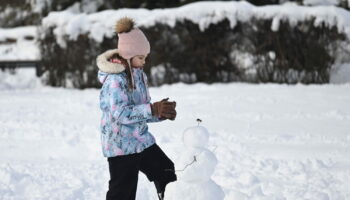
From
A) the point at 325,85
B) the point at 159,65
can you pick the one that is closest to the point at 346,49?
the point at 325,85

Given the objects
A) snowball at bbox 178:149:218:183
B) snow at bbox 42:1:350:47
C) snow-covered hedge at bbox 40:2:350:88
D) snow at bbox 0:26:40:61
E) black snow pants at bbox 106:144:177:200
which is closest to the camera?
snowball at bbox 178:149:218:183

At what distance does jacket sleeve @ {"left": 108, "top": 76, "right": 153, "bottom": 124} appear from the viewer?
3078 millimetres

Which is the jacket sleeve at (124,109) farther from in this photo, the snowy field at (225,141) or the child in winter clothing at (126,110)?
the snowy field at (225,141)

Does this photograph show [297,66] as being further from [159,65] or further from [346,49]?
[159,65]

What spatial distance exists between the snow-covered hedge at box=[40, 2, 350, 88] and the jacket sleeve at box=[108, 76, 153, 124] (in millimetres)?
7775

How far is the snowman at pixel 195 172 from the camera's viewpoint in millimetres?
3035

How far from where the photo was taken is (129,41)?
325 centimetres

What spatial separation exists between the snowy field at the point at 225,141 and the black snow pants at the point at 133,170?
27 centimetres

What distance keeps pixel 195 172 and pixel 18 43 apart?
16.2 m

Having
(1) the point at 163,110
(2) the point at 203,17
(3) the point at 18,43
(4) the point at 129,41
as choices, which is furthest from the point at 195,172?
(3) the point at 18,43

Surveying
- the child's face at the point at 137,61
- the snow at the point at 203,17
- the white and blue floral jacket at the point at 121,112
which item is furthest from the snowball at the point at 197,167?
the snow at the point at 203,17

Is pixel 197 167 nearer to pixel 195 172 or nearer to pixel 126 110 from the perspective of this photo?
pixel 195 172

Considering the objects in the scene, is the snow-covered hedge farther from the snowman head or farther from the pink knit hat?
the snowman head

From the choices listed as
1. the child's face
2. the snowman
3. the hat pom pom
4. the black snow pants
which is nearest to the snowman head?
the snowman
